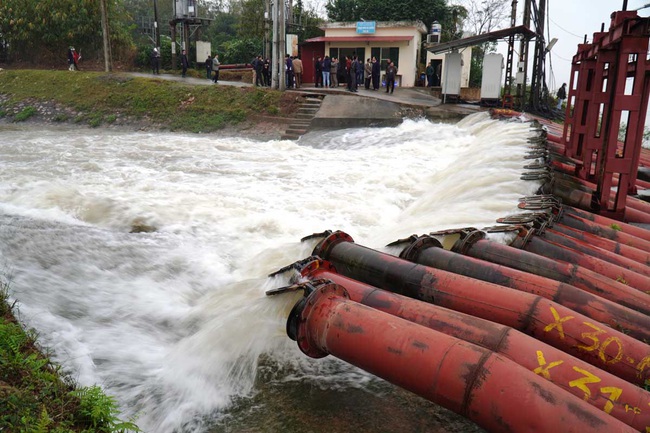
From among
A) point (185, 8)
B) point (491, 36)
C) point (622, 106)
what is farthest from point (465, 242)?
point (185, 8)

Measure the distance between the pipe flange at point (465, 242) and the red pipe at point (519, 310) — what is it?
38.4 inches

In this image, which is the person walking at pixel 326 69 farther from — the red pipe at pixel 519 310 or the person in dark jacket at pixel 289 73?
the red pipe at pixel 519 310

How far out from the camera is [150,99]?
72.1 feet

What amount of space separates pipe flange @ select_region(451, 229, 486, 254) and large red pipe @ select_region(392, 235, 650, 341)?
38cm

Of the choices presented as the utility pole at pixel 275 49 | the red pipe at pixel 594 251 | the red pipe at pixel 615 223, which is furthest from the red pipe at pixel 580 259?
the utility pole at pixel 275 49

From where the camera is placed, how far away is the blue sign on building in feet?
93.1

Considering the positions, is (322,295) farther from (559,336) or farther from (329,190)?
(329,190)

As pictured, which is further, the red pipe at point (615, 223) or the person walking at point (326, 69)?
the person walking at point (326, 69)

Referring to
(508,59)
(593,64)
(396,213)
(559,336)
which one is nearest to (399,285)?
(559,336)

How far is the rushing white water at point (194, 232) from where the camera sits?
390 centimetres

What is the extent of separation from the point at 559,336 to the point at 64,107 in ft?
77.7

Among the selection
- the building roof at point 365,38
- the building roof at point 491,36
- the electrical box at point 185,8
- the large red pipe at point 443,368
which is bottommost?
the large red pipe at point 443,368

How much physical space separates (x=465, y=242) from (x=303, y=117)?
613 inches

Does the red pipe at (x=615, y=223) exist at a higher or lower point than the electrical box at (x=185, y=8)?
lower
